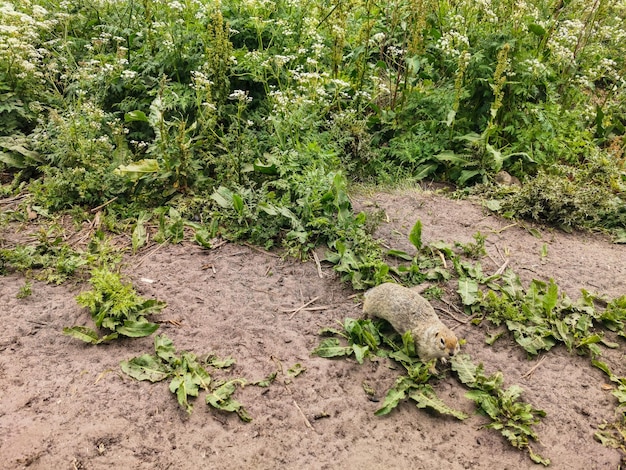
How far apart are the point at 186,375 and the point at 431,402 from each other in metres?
1.35

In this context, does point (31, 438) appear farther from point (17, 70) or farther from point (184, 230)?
point (17, 70)

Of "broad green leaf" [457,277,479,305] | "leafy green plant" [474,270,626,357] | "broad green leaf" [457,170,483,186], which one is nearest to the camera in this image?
"leafy green plant" [474,270,626,357]

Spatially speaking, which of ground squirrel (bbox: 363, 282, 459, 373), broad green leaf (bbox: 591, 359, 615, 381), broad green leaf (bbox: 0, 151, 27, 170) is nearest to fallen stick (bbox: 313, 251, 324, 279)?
ground squirrel (bbox: 363, 282, 459, 373)

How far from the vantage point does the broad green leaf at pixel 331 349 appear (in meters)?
2.89

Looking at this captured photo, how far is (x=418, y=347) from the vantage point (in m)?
2.85

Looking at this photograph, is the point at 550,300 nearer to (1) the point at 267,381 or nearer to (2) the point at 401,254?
(2) the point at 401,254

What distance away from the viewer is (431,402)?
8.53ft

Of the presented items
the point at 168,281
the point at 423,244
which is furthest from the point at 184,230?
the point at 423,244

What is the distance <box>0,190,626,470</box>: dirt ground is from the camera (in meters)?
2.32

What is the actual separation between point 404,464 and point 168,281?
201 centimetres

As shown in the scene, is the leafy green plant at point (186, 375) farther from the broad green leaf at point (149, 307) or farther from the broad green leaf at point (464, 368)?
the broad green leaf at point (464, 368)

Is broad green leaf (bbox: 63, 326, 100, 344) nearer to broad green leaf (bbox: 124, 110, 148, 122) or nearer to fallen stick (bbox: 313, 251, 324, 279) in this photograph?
fallen stick (bbox: 313, 251, 324, 279)

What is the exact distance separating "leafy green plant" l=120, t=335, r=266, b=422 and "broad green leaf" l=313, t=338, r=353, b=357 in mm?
363

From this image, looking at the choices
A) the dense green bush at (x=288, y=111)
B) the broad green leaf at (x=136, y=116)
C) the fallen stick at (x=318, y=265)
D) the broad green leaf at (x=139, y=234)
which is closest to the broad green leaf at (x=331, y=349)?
the fallen stick at (x=318, y=265)
